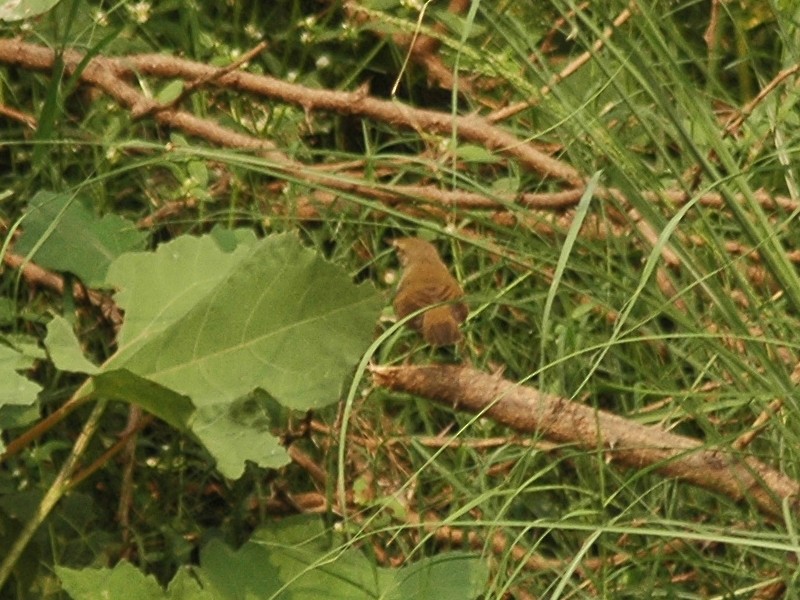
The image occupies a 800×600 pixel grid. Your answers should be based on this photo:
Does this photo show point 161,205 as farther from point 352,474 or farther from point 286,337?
point 286,337

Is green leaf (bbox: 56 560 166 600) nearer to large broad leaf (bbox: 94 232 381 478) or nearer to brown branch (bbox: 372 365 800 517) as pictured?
large broad leaf (bbox: 94 232 381 478)

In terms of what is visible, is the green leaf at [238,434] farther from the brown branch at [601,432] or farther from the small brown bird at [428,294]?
the small brown bird at [428,294]

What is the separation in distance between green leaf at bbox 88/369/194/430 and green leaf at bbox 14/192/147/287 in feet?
1.27

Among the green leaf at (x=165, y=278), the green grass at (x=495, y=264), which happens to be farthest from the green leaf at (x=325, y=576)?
the green leaf at (x=165, y=278)

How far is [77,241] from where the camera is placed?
91.4 inches

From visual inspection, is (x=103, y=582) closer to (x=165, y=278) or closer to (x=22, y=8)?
(x=165, y=278)

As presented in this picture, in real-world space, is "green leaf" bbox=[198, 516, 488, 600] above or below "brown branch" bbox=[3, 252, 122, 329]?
below

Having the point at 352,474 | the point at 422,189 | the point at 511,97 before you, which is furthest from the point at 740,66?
the point at 352,474

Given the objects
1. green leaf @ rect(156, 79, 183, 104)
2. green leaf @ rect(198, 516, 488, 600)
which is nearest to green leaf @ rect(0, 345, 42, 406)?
green leaf @ rect(198, 516, 488, 600)

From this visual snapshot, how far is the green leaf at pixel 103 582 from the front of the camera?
6.19ft

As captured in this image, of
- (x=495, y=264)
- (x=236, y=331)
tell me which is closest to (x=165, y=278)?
(x=236, y=331)

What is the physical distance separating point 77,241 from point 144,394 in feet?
1.56

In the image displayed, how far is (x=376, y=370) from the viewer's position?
6.30ft

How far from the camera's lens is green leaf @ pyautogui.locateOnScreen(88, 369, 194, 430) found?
1894mm
